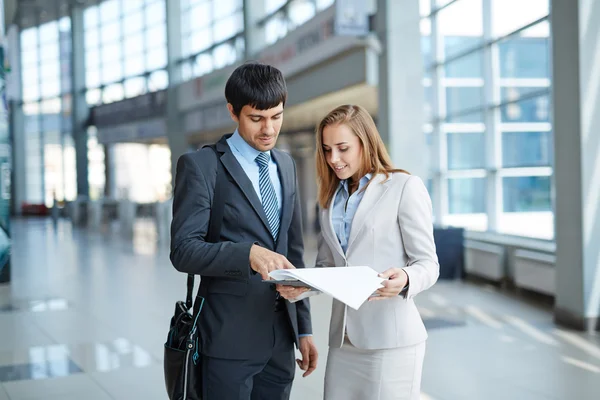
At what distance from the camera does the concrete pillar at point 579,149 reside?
5852mm

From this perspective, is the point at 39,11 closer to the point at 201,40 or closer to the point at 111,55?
the point at 111,55

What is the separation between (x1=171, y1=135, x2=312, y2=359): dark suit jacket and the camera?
1.83 m

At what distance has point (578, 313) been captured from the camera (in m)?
5.95

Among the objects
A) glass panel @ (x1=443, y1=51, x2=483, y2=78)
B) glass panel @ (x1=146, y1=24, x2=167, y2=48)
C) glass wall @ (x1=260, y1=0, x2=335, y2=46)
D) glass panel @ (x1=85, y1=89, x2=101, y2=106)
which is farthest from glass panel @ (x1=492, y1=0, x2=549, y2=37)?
glass panel @ (x1=85, y1=89, x2=101, y2=106)

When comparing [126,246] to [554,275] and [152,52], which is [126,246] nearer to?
[554,275]

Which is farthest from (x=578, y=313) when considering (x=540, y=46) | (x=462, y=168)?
(x=462, y=168)

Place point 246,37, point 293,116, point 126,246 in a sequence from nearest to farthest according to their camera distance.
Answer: point 126,246
point 293,116
point 246,37

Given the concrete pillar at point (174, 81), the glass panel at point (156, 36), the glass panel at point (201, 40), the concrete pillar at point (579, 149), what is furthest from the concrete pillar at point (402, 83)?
the glass panel at point (156, 36)

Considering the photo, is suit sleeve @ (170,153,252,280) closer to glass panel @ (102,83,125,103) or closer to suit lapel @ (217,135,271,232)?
suit lapel @ (217,135,271,232)

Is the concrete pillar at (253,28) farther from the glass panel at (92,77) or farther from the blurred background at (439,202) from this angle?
the glass panel at (92,77)

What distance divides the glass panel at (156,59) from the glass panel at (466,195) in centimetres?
1632

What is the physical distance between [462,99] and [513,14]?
189 centimetres

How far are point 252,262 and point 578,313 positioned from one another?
497 centimetres

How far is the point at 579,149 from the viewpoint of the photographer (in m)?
5.87
